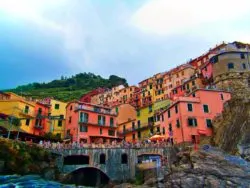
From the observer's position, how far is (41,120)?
202ft

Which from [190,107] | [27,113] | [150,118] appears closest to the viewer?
[190,107]

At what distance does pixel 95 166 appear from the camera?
44.0 meters

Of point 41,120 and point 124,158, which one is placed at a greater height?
point 41,120

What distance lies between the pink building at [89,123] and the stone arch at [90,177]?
9821 mm

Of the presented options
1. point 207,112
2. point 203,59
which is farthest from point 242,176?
point 203,59

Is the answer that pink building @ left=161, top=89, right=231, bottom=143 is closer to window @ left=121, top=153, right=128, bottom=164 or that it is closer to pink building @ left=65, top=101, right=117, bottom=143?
window @ left=121, top=153, right=128, bottom=164

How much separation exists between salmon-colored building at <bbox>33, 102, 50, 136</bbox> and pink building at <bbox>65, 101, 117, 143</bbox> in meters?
5.00

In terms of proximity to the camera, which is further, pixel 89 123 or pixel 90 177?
pixel 89 123

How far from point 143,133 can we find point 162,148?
793 inches

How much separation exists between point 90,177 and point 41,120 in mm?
20214

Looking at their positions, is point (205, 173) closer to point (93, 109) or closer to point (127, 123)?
point (93, 109)

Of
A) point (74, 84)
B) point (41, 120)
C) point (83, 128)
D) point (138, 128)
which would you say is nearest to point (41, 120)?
point (41, 120)

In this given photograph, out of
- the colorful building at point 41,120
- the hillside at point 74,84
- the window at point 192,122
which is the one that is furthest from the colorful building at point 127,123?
the hillside at point 74,84

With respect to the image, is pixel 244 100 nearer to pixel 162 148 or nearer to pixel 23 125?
pixel 162 148
